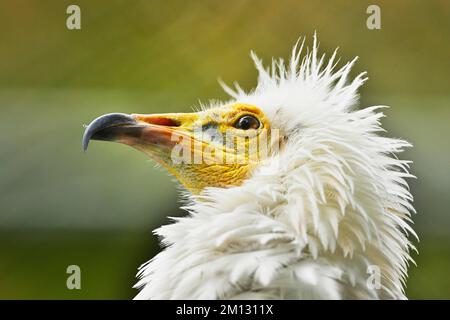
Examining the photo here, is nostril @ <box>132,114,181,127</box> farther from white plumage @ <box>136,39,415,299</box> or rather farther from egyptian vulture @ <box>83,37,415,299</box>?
white plumage @ <box>136,39,415,299</box>

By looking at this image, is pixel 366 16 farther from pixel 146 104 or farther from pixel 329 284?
pixel 329 284

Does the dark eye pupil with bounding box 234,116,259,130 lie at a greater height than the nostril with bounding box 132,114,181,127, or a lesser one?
lesser

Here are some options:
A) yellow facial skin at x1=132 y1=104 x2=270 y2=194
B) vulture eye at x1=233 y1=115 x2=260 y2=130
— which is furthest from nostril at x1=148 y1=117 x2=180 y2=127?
vulture eye at x1=233 y1=115 x2=260 y2=130

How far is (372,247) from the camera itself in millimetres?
1557

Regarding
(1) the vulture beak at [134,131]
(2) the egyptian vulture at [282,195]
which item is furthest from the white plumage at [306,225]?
(1) the vulture beak at [134,131]

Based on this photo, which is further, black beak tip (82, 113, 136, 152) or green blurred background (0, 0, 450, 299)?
green blurred background (0, 0, 450, 299)

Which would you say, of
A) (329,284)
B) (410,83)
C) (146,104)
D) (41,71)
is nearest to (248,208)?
(329,284)

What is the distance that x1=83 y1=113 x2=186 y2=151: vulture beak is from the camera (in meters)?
1.75

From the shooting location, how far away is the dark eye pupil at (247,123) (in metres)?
1.87

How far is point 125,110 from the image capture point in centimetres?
270

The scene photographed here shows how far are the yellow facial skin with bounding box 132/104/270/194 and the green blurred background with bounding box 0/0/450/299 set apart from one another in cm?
83

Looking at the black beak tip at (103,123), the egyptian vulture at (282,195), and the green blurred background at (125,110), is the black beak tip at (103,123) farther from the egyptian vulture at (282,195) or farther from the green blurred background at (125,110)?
the green blurred background at (125,110)

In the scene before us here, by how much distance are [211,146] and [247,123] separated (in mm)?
113

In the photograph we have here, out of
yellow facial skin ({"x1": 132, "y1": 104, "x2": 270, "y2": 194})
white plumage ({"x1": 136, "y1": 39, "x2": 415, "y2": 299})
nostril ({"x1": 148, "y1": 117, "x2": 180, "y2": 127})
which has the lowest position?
white plumage ({"x1": 136, "y1": 39, "x2": 415, "y2": 299})
